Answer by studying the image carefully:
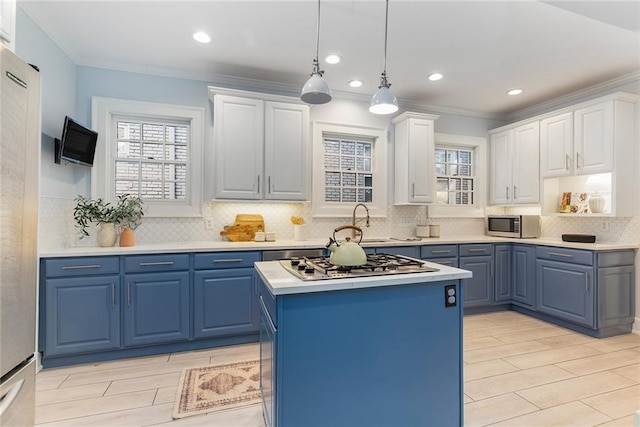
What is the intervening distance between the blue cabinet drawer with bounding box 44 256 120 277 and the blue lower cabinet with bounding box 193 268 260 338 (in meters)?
0.70

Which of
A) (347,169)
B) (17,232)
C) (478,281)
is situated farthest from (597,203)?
(17,232)

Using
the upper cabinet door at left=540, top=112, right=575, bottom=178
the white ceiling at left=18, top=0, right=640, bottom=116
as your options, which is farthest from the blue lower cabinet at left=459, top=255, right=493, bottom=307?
the white ceiling at left=18, top=0, right=640, bottom=116

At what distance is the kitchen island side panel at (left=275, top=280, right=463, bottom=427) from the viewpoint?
4.89 feet

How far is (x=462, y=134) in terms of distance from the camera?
188 inches

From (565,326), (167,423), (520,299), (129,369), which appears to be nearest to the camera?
(167,423)

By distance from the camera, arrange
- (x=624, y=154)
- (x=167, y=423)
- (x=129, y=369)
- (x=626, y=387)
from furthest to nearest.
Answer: (x=624, y=154) → (x=129, y=369) → (x=626, y=387) → (x=167, y=423)

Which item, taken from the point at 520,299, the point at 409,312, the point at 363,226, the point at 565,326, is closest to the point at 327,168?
the point at 363,226

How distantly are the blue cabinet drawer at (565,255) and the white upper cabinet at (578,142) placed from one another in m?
0.91

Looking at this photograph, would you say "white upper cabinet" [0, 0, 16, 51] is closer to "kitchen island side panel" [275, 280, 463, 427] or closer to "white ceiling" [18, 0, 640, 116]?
"white ceiling" [18, 0, 640, 116]

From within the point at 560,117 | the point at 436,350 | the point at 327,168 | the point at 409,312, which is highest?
the point at 560,117

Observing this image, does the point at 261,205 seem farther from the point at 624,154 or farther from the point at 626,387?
the point at 624,154

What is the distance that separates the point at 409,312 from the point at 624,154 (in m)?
3.46

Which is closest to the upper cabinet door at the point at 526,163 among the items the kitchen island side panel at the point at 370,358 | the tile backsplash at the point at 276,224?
the tile backsplash at the point at 276,224

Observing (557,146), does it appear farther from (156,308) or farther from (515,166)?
(156,308)
